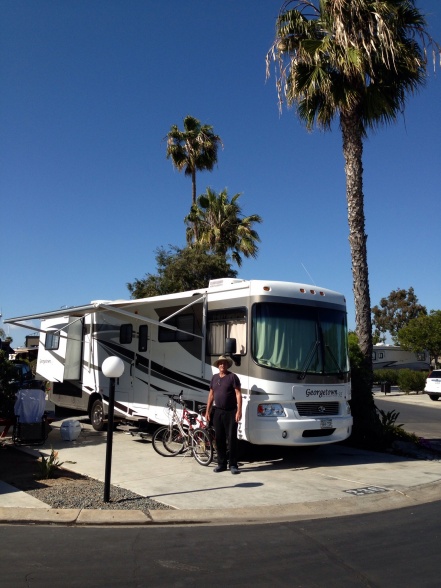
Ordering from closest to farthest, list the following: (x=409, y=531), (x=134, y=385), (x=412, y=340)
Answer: (x=409, y=531) < (x=134, y=385) < (x=412, y=340)

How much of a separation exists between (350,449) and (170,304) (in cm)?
479

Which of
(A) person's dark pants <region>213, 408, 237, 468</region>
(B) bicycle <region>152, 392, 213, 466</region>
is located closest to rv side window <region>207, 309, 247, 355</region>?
(A) person's dark pants <region>213, 408, 237, 468</region>

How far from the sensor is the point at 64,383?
15.8 metres

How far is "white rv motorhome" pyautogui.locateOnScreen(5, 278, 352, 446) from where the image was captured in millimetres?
9914

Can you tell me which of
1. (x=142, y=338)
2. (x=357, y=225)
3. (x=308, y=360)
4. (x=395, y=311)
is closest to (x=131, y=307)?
(x=142, y=338)

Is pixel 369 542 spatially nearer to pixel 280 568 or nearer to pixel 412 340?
pixel 280 568

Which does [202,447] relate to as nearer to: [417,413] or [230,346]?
[230,346]

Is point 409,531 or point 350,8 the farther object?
point 350,8

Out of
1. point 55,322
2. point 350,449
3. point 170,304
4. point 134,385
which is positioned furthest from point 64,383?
point 350,449

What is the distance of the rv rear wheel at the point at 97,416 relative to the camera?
46.0 ft

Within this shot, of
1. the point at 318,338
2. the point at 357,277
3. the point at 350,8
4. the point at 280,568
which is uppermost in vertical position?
the point at 350,8

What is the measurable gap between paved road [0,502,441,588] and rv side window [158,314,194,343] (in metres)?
5.26

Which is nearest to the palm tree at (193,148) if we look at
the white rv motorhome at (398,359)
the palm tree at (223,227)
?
the palm tree at (223,227)

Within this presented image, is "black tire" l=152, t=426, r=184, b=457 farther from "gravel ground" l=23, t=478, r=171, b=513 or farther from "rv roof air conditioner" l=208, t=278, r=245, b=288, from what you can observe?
"rv roof air conditioner" l=208, t=278, r=245, b=288
